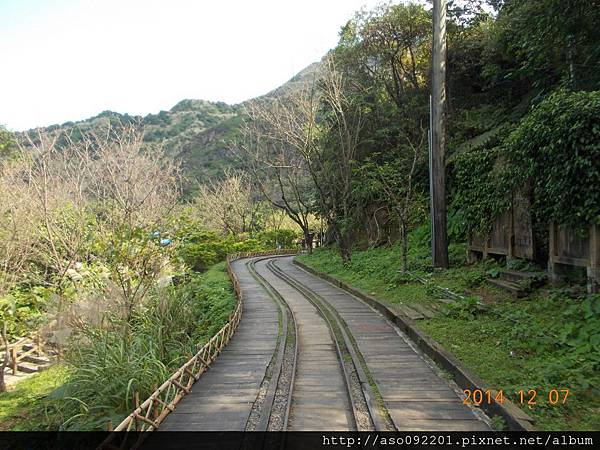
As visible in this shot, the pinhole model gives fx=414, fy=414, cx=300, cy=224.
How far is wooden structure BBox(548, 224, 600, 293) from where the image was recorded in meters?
6.56

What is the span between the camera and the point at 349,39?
22609 mm

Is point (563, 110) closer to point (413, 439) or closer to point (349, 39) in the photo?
point (413, 439)

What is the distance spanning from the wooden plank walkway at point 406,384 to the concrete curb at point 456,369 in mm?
167

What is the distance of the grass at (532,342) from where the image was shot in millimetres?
4355

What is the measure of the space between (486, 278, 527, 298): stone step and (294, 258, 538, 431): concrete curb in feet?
6.91

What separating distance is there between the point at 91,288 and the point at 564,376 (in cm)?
1070

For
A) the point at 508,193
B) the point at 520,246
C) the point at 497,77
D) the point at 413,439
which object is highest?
the point at 497,77

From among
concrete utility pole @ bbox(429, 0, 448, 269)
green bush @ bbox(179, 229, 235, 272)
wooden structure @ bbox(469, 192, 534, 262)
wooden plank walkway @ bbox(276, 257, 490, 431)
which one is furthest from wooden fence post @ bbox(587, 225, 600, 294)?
green bush @ bbox(179, 229, 235, 272)

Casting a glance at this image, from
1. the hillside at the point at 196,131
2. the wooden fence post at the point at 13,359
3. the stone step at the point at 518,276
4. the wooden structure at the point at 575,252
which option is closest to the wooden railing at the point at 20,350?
the wooden fence post at the point at 13,359

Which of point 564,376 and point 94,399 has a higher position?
point 564,376

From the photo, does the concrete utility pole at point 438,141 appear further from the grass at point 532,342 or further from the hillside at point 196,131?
the hillside at point 196,131

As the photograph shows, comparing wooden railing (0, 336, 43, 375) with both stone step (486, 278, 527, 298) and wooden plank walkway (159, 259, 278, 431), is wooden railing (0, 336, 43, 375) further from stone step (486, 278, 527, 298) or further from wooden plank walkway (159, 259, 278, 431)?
stone step (486, 278, 527, 298)

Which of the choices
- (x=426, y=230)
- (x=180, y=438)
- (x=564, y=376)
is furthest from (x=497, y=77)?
(x=180, y=438)

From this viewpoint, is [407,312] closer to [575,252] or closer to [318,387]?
[575,252]
